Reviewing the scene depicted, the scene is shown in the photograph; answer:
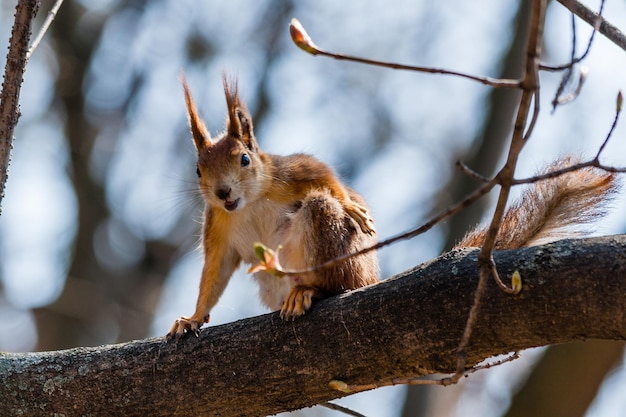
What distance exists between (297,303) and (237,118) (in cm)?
140

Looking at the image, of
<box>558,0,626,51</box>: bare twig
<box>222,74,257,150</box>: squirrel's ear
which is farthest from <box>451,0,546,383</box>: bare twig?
<box>222,74,257,150</box>: squirrel's ear

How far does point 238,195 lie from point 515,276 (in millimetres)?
1702

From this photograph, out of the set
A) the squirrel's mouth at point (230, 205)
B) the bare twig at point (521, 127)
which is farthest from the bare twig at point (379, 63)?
the squirrel's mouth at point (230, 205)

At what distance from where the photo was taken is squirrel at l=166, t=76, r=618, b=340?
109 inches

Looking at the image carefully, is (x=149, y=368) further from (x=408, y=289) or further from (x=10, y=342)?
(x=10, y=342)

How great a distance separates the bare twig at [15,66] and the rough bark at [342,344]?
748mm

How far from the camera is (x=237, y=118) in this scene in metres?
3.97

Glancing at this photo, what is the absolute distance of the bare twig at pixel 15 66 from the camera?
2.61 metres

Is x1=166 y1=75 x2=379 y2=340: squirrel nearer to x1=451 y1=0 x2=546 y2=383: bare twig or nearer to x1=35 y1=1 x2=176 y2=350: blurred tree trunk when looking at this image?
x1=451 y1=0 x2=546 y2=383: bare twig

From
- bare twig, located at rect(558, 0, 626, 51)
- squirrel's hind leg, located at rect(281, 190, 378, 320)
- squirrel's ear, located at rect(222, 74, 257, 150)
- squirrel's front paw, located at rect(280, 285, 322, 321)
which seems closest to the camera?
bare twig, located at rect(558, 0, 626, 51)

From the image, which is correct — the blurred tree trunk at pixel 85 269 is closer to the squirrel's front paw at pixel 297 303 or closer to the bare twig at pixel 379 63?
→ the squirrel's front paw at pixel 297 303

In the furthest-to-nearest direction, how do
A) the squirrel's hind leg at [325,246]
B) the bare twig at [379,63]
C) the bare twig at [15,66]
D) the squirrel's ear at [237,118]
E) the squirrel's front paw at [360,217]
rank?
the squirrel's ear at [237,118] → the squirrel's front paw at [360,217] → the squirrel's hind leg at [325,246] → the bare twig at [15,66] → the bare twig at [379,63]

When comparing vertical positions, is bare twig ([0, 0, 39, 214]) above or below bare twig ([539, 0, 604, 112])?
above

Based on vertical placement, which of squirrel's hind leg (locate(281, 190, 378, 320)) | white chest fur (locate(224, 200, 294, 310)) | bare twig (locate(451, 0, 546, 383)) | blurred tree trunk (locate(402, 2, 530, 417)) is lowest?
bare twig (locate(451, 0, 546, 383))
